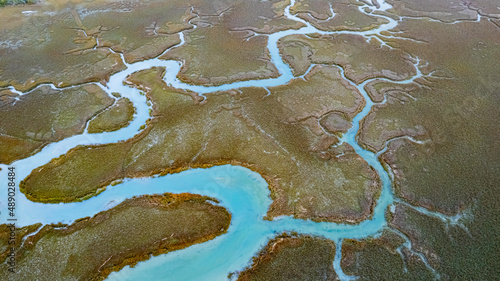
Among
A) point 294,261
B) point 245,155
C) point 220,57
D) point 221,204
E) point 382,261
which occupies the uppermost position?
point 220,57

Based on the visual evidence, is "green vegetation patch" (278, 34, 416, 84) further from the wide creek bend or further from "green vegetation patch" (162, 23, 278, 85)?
the wide creek bend

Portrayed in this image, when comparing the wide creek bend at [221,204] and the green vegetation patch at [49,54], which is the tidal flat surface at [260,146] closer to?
the wide creek bend at [221,204]

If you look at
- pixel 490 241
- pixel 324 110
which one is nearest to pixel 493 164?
pixel 490 241

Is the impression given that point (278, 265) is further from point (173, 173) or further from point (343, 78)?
point (343, 78)

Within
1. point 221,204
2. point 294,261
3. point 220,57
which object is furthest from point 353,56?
point 294,261

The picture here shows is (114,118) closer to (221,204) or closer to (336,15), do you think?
(221,204)

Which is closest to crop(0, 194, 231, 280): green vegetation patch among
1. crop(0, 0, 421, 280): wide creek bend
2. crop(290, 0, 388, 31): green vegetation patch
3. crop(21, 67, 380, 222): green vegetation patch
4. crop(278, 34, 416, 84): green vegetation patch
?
crop(0, 0, 421, 280): wide creek bend

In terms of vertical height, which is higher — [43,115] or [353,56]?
[353,56]
